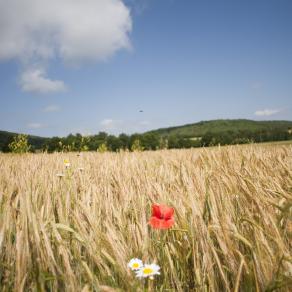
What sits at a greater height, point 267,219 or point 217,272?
point 267,219

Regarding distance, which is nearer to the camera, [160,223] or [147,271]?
[147,271]

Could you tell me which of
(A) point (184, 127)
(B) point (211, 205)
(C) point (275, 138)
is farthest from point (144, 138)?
(A) point (184, 127)

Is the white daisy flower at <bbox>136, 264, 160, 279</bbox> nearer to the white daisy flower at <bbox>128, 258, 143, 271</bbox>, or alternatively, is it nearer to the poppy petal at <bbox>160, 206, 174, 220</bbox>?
the white daisy flower at <bbox>128, 258, 143, 271</bbox>

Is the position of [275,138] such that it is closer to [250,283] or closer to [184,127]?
[250,283]

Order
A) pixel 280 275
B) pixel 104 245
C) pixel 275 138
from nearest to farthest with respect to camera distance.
A: pixel 280 275 → pixel 104 245 → pixel 275 138

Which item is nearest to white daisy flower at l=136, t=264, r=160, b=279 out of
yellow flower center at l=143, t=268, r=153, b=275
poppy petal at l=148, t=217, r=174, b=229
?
yellow flower center at l=143, t=268, r=153, b=275

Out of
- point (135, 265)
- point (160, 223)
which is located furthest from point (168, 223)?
point (135, 265)

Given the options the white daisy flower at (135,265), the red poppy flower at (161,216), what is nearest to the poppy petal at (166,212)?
the red poppy flower at (161,216)

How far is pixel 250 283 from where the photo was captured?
723 mm

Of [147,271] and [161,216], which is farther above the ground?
[161,216]

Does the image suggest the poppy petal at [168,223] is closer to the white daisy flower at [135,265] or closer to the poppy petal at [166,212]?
the poppy petal at [166,212]

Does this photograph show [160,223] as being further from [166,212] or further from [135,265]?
[135,265]

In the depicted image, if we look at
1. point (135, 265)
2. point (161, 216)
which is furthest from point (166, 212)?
point (135, 265)

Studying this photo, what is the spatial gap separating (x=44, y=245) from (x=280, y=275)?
0.67m
